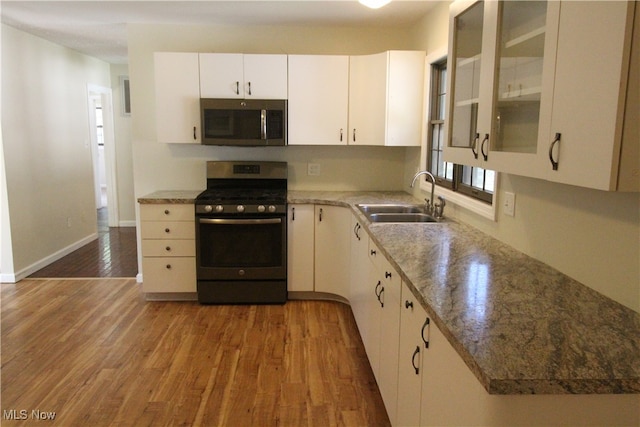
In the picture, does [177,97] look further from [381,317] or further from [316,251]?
[381,317]

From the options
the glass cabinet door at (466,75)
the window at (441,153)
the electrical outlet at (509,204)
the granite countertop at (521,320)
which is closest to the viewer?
the granite countertop at (521,320)

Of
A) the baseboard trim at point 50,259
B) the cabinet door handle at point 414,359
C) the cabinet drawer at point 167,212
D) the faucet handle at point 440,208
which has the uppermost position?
the faucet handle at point 440,208

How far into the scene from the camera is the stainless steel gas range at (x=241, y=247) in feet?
12.3

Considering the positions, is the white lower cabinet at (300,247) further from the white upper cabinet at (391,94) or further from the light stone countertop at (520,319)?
the light stone countertop at (520,319)

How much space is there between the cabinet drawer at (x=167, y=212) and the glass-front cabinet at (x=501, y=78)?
2.35 meters

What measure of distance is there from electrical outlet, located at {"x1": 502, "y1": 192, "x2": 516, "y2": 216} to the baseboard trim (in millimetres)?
4396

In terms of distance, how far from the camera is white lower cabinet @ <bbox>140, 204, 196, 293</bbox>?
12.6 ft

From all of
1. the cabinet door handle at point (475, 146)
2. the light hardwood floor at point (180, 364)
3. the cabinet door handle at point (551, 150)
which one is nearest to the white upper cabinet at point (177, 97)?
the light hardwood floor at point (180, 364)

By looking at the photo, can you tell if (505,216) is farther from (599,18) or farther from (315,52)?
(315,52)

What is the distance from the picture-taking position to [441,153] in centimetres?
356

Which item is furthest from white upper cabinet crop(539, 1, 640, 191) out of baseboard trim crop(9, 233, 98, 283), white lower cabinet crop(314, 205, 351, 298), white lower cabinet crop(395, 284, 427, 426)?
baseboard trim crop(9, 233, 98, 283)

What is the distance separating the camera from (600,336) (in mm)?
1253

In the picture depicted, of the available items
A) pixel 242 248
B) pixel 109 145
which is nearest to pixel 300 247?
pixel 242 248

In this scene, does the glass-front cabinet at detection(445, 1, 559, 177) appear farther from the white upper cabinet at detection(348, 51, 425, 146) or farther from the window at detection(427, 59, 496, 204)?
the white upper cabinet at detection(348, 51, 425, 146)
